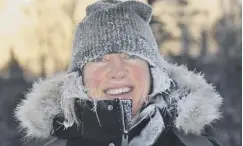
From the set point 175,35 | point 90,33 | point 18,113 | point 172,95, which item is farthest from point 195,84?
point 175,35

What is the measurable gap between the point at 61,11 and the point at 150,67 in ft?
2.82

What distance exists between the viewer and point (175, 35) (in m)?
1.71

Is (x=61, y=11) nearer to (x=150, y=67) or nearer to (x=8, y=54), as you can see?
(x=8, y=54)

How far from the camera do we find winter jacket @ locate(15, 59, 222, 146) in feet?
2.85

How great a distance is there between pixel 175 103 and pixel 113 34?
0.18 metres

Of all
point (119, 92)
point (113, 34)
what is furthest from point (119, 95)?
point (113, 34)

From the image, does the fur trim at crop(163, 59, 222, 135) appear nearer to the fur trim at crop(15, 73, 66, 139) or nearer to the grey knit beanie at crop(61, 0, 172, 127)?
the grey knit beanie at crop(61, 0, 172, 127)

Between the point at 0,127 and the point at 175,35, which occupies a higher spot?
the point at 175,35

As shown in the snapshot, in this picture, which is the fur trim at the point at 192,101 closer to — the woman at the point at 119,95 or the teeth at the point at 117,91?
the woman at the point at 119,95

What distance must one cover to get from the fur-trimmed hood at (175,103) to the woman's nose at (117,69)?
0.09 meters

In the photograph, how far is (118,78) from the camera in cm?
86

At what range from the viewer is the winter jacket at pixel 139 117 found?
87cm

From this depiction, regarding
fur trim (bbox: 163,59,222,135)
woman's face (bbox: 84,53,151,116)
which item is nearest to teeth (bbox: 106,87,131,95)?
Answer: woman's face (bbox: 84,53,151,116)

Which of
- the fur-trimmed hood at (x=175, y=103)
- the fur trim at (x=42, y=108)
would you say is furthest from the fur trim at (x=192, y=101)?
the fur trim at (x=42, y=108)
